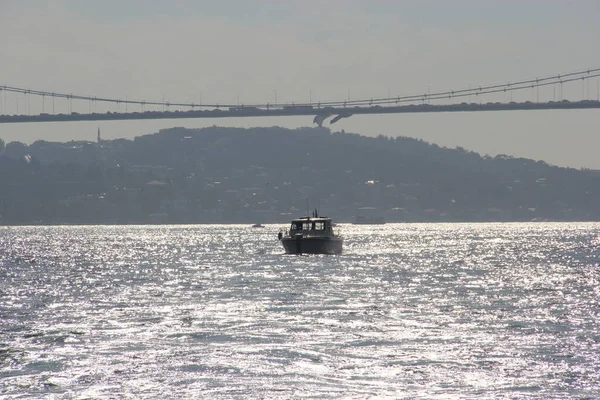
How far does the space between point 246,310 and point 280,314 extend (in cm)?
202

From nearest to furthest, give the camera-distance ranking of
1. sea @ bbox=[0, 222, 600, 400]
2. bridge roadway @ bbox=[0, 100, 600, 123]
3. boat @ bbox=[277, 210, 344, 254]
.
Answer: sea @ bbox=[0, 222, 600, 400] < boat @ bbox=[277, 210, 344, 254] < bridge roadway @ bbox=[0, 100, 600, 123]

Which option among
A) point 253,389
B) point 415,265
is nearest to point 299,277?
point 415,265

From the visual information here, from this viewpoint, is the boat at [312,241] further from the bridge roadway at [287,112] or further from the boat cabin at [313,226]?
the bridge roadway at [287,112]

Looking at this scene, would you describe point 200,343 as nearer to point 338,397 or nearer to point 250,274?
point 338,397

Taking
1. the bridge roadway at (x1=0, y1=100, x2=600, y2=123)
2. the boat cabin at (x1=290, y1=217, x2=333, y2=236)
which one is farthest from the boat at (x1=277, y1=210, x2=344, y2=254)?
the bridge roadway at (x1=0, y1=100, x2=600, y2=123)

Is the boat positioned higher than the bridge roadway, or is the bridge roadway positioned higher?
the bridge roadway

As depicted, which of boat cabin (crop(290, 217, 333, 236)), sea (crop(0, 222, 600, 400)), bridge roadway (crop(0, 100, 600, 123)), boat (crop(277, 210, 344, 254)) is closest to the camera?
sea (crop(0, 222, 600, 400))

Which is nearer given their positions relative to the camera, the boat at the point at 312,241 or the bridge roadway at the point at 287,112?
the boat at the point at 312,241

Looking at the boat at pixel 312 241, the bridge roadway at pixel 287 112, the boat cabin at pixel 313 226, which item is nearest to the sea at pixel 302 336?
the boat at pixel 312 241

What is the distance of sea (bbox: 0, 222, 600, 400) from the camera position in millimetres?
25094

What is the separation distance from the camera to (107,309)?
41812mm

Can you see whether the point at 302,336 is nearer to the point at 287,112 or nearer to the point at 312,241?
the point at 312,241

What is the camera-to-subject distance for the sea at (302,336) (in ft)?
82.3

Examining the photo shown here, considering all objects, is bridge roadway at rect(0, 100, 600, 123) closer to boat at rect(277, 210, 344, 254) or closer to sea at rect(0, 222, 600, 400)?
boat at rect(277, 210, 344, 254)
